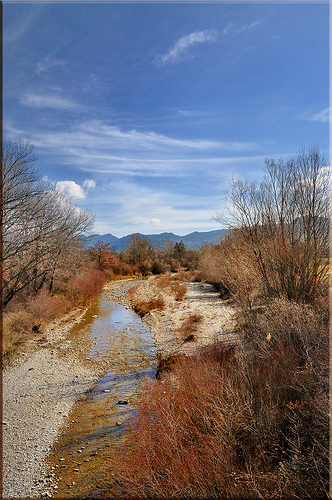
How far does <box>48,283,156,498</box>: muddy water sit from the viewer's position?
5605 mm

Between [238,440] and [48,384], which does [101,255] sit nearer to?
[48,384]

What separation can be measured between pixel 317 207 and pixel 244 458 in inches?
347

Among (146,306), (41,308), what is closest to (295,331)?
(41,308)

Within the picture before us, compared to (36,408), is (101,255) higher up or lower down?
higher up

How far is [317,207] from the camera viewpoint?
10.3 m

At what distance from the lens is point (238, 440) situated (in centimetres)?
502

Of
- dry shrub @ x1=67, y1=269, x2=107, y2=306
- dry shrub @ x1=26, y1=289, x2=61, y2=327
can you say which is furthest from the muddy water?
dry shrub @ x1=67, y1=269, x2=107, y2=306

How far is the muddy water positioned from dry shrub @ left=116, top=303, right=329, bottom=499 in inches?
22.3

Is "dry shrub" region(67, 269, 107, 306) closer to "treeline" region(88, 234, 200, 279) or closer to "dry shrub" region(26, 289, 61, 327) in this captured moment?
"dry shrub" region(26, 289, 61, 327)

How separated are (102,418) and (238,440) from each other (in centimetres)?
431

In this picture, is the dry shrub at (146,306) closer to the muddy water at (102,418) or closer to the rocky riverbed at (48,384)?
the rocky riverbed at (48,384)

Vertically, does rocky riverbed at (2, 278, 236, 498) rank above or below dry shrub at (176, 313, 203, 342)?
below

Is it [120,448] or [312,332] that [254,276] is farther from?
[120,448]

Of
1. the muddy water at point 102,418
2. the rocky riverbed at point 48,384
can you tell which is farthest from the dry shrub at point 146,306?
the muddy water at point 102,418
